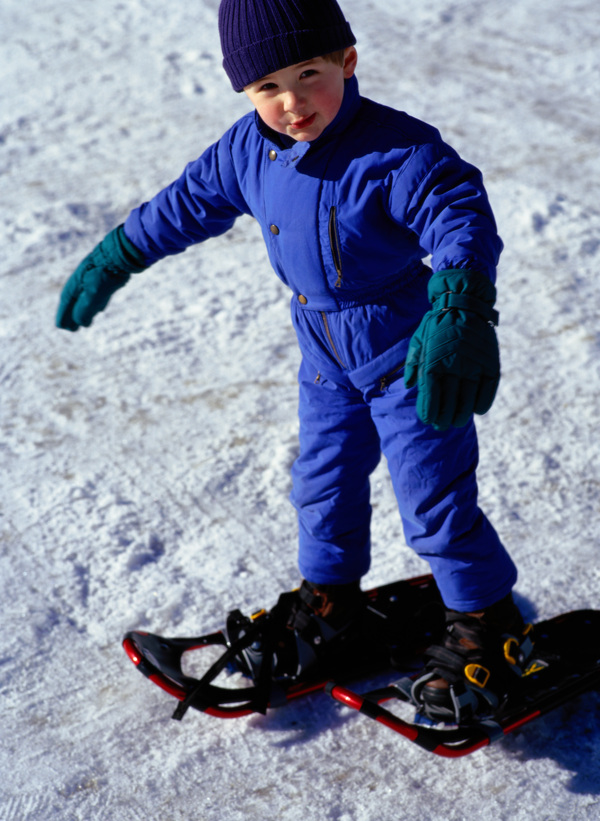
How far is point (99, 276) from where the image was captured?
2404mm

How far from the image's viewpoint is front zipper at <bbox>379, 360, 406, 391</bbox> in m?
1.98

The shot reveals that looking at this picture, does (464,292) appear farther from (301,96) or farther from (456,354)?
(301,96)

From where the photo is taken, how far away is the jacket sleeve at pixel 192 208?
2.11 metres

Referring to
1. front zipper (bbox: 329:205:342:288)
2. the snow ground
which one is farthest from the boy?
→ the snow ground

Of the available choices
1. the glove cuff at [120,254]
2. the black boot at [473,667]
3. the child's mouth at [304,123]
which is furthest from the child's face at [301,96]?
the black boot at [473,667]

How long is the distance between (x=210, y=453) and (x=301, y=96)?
172 centimetres

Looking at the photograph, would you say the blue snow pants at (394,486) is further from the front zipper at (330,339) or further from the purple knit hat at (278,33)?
the purple knit hat at (278,33)

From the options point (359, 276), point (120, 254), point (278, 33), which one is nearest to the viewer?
point (278, 33)

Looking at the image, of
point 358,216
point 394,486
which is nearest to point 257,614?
point 394,486

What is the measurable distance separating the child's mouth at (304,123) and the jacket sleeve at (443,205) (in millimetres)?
223

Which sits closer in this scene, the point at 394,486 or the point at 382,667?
the point at 394,486

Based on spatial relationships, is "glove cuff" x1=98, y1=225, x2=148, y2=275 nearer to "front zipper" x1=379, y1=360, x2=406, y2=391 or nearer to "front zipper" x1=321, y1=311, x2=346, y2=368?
"front zipper" x1=321, y1=311, x2=346, y2=368

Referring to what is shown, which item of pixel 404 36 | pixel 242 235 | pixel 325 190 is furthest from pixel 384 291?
pixel 404 36

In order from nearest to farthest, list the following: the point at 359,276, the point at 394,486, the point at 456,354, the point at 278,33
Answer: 1. the point at 456,354
2. the point at 278,33
3. the point at 359,276
4. the point at 394,486
